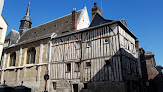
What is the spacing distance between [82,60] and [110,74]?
8.82 ft

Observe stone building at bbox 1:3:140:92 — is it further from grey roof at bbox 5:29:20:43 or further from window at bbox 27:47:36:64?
grey roof at bbox 5:29:20:43

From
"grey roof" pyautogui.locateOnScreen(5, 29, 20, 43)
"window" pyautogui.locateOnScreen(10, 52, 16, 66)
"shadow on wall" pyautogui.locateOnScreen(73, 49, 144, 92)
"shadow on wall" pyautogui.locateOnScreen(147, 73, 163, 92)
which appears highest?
"grey roof" pyautogui.locateOnScreen(5, 29, 20, 43)

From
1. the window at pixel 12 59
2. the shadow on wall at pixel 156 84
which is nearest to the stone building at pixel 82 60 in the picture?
the window at pixel 12 59

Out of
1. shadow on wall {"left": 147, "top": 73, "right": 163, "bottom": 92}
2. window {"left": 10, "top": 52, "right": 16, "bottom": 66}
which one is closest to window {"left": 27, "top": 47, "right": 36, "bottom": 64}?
window {"left": 10, "top": 52, "right": 16, "bottom": 66}

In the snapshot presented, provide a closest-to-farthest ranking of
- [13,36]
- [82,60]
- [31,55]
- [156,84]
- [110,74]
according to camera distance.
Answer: [110,74] → [82,60] → [31,55] → [156,84] → [13,36]

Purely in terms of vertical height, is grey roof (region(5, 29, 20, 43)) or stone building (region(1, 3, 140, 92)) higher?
grey roof (region(5, 29, 20, 43))

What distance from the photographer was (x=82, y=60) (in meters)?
11.6

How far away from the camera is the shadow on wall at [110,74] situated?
9625 mm

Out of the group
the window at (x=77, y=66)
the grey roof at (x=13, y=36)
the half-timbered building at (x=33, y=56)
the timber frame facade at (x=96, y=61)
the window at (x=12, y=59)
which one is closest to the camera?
the timber frame facade at (x=96, y=61)

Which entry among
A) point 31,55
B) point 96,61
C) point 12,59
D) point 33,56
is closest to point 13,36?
point 12,59

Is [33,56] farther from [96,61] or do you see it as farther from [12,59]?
[96,61]

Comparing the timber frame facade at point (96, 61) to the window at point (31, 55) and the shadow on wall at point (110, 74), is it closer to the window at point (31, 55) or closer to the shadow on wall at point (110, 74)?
the shadow on wall at point (110, 74)

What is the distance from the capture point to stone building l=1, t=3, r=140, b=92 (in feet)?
33.4

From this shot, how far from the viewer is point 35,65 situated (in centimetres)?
1441
